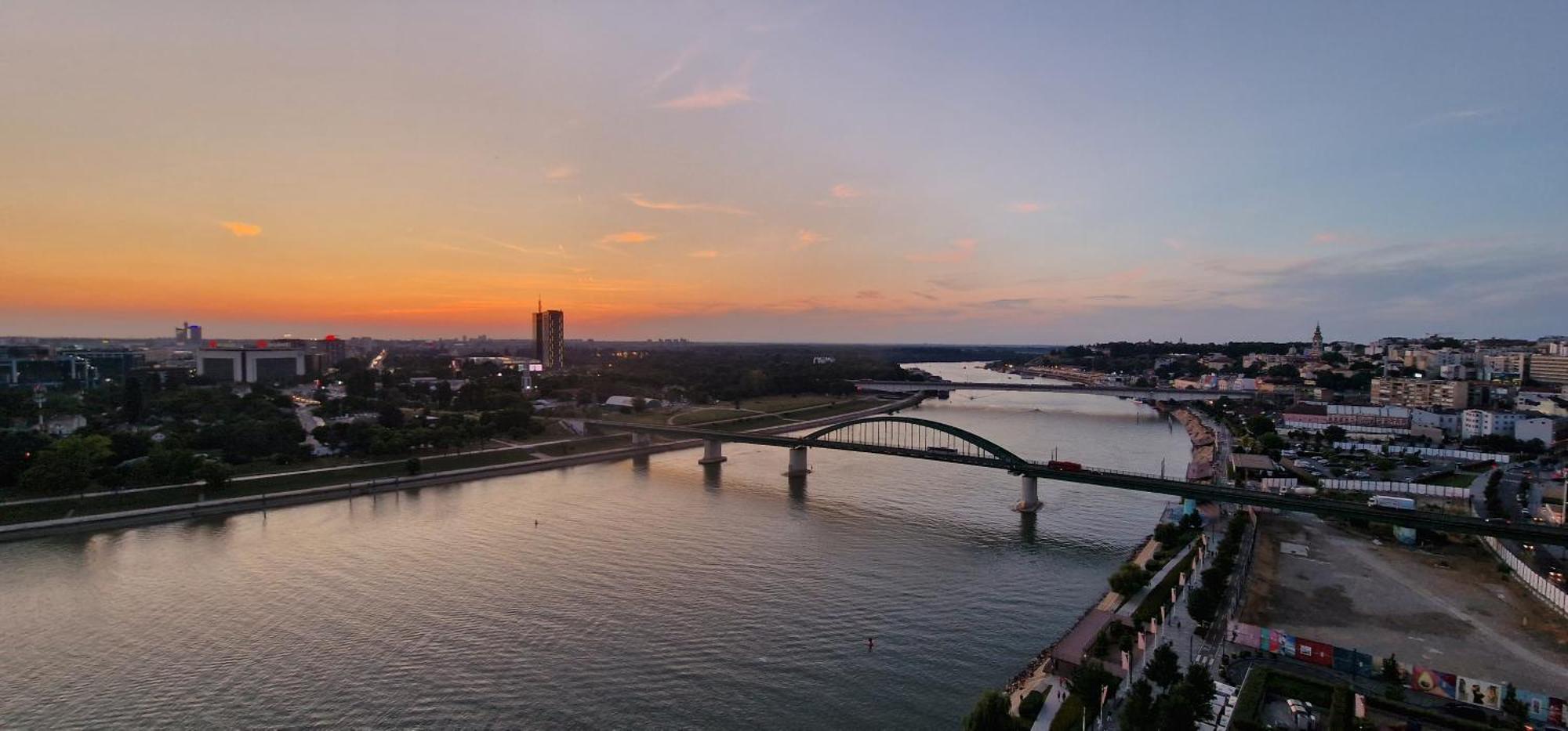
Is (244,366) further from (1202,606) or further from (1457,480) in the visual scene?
(1457,480)

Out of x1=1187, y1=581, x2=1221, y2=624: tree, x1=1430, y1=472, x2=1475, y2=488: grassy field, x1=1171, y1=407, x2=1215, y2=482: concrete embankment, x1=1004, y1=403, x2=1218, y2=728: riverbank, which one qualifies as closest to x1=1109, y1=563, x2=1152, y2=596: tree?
x1=1004, y1=403, x2=1218, y2=728: riverbank

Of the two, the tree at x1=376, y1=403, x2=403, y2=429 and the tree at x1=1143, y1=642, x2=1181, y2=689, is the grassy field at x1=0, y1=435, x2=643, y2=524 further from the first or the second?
the tree at x1=1143, y1=642, x2=1181, y2=689

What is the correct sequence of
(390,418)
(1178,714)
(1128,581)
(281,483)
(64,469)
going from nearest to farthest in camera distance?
(1178,714) → (1128,581) → (64,469) → (281,483) → (390,418)

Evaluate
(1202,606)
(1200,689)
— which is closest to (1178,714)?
(1200,689)

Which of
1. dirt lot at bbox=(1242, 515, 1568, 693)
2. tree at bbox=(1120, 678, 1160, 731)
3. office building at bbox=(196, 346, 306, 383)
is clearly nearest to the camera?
tree at bbox=(1120, 678, 1160, 731)

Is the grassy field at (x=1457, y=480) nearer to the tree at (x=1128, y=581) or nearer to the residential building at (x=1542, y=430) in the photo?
the residential building at (x=1542, y=430)
